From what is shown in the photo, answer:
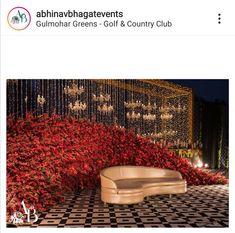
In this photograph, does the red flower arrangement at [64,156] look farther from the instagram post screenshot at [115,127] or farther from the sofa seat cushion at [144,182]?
the sofa seat cushion at [144,182]

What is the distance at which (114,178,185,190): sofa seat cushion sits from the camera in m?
6.75

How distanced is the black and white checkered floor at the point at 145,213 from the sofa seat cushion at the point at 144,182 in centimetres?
28

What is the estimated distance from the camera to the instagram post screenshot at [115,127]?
385 cm

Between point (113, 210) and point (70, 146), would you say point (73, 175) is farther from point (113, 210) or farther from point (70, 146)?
point (113, 210)
